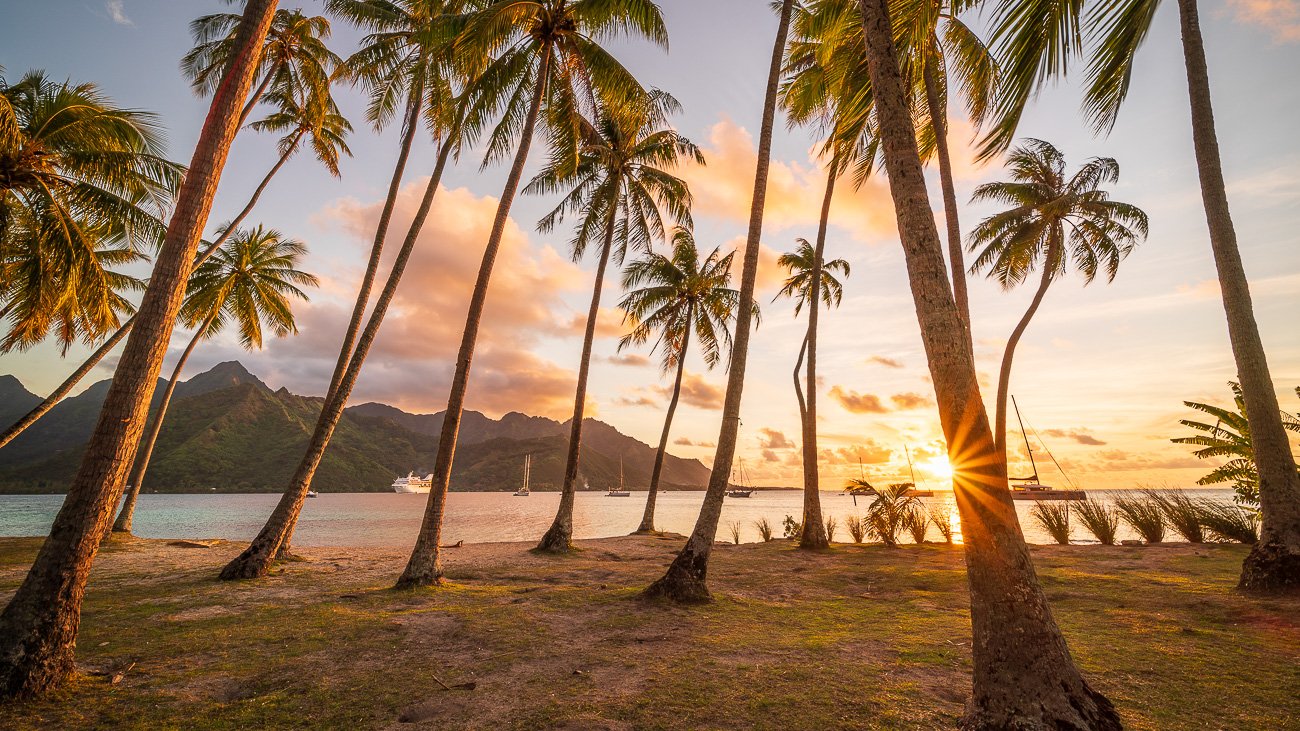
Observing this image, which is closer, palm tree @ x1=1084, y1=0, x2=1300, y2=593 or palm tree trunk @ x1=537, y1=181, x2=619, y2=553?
palm tree @ x1=1084, y1=0, x2=1300, y2=593

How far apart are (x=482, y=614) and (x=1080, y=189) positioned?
73.2 feet

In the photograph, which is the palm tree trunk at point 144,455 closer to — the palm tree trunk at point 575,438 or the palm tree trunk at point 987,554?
the palm tree trunk at point 575,438

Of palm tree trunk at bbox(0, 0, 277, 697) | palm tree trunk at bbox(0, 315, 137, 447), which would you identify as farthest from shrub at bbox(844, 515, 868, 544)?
palm tree trunk at bbox(0, 315, 137, 447)

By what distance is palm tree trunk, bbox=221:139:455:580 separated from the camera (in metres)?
8.77

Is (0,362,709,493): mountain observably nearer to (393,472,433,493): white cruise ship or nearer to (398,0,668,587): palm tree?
(393,472,433,493): white cruise ship

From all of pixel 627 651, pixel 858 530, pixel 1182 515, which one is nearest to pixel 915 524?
pixel 858 530

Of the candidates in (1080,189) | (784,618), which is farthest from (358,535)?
(1080,189)

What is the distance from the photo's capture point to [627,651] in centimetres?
504

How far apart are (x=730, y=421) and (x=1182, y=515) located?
12.2 m

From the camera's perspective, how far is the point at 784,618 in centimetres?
644

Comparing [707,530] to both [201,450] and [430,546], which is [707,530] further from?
[201,450]

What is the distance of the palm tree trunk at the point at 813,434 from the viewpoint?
13809mm

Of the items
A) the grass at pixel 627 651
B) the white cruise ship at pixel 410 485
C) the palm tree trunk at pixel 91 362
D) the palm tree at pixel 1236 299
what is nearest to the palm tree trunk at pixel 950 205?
the palm tree at pixel 1236 299

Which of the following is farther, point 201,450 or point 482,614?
point 201,450
